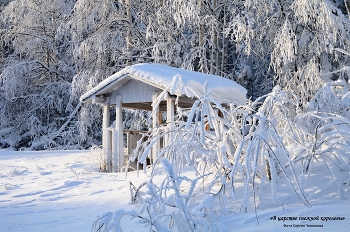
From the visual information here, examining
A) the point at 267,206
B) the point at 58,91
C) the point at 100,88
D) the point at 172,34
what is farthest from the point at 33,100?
the point at 267,206

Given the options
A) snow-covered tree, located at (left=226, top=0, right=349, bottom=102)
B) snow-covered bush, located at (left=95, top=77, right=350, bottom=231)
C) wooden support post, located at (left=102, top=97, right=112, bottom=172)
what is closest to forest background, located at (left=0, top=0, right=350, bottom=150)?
snow-covered tree, located at (left=226, top=0, right=349, bottom=102)

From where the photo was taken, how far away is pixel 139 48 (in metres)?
15.7

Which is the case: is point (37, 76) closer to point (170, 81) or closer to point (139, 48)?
point (139, 48)

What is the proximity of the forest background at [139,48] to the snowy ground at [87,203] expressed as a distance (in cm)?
504

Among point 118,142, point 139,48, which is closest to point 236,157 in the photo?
point 118,142

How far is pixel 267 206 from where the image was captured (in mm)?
4598

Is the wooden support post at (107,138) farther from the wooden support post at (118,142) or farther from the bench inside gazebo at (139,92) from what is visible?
the wooden support post at (118,142)

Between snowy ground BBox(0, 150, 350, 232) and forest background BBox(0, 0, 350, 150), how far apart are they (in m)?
5.04

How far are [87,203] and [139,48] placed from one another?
35.4 feet

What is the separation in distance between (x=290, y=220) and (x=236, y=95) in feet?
20.1

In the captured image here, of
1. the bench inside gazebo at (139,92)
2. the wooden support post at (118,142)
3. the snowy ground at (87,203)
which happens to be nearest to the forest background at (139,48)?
the bench inside gazebo at (139,92)

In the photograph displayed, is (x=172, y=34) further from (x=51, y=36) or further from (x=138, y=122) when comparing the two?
(x=51, y=36)

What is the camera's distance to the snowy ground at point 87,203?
3.77 m

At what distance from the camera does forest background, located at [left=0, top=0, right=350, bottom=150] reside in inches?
477
